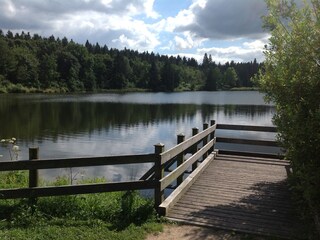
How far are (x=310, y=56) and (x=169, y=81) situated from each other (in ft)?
472

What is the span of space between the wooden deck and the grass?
2.47 feet

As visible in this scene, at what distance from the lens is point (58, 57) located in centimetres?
12794

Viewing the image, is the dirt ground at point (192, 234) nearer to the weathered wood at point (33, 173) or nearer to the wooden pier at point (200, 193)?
the wooden pier at point (200, 193)

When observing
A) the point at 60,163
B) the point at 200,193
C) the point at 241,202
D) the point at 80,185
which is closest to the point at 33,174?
the point at 60,163

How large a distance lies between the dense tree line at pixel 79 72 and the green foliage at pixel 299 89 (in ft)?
283

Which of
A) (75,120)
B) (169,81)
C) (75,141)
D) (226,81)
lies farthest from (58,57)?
(75,141)

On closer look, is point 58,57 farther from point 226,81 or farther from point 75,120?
point 75,120

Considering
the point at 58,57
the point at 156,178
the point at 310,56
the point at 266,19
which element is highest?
the point at 58,57

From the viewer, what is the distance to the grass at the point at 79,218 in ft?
19.7

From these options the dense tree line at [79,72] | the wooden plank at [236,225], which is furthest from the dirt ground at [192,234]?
the dense tree line at [79,72]

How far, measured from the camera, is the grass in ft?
19.7

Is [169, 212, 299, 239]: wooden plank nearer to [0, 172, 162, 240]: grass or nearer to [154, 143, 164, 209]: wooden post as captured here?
[154, 143, 164, 209]: wooden post

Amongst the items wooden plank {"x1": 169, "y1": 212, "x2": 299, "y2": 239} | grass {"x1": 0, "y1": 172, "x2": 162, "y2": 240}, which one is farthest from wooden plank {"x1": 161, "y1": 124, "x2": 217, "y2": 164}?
wooden plank {"x1": 169, "y1": 212, "x2": 299, "y2": 239}

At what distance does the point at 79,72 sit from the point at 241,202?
126057mm
